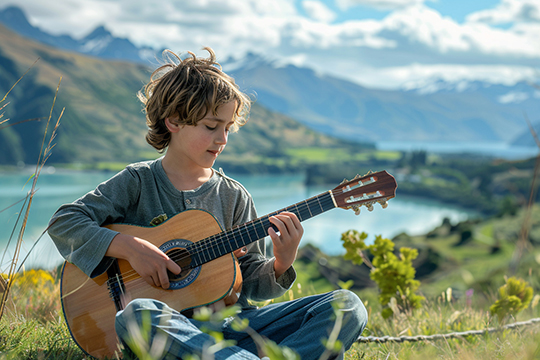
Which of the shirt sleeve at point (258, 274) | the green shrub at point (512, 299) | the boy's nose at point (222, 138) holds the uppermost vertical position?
the boy's nose at point (222, 138)

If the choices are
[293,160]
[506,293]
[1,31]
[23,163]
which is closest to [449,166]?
[293,160]

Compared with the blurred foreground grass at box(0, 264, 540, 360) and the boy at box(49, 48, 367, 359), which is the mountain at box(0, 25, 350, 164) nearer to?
the blurred foreground grass at box(0, 264, 540, 360)

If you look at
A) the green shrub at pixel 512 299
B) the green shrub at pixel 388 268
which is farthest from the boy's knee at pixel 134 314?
the green shrub at pixel 512 299

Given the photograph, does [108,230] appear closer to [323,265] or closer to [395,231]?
[323,265]

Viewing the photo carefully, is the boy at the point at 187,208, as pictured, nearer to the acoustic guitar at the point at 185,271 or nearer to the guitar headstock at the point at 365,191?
the acoustic guitar at the point at 185,271

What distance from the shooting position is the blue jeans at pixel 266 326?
6.67ft

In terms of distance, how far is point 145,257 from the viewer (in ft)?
8.01

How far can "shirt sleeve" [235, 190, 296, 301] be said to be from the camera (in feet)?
8.96

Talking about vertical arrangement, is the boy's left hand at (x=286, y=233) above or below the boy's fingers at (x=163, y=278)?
above

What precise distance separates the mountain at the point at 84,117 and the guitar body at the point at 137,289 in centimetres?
13630

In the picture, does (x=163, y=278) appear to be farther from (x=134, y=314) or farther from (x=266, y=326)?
(x=266, y=326)

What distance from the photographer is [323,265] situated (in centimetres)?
4572

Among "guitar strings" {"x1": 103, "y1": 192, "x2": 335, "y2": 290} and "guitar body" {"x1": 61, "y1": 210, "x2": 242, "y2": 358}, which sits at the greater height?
"guitar strings" {"x1": 103, "y1": 192, "x2": 335, "y2": 290}

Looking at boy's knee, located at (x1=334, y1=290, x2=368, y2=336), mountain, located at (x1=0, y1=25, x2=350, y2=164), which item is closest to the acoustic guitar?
boy's knee, located at (x1=334, y1=290, x2=368, y2=336)
